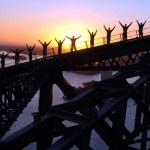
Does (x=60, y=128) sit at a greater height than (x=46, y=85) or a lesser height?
lesser

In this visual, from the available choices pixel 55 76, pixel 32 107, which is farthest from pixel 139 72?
pixel 32 107

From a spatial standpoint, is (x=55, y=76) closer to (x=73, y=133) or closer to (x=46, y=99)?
(x=46, y=99)

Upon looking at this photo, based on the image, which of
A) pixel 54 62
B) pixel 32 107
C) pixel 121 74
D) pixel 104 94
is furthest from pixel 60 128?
pixel 32 107

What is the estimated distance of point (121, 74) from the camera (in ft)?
33.0

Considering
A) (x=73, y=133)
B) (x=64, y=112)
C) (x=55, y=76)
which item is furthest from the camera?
(x=55, y=76)

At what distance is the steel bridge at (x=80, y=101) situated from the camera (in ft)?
25.3

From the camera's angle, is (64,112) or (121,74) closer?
(64,112)

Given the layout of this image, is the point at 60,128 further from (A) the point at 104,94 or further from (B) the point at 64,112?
(A) the point at 104,94

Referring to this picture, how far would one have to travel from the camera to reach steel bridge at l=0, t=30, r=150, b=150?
7.71 meters

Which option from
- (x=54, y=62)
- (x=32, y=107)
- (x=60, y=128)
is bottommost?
(x=32, y=107)

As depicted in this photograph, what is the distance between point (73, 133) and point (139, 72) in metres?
3.38

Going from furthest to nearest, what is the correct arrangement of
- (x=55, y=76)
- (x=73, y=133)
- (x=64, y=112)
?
(x=55, y=76) < (x=64, y=112) < (x=73, y=133)

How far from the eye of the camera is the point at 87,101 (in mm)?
8773

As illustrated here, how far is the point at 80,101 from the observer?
28.3ft
